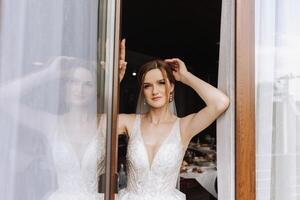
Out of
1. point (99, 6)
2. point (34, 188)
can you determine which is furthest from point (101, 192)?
point (99, 6)

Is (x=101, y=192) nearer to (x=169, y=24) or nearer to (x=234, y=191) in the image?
(x=234, y=191)

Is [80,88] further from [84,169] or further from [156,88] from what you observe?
[156,88]

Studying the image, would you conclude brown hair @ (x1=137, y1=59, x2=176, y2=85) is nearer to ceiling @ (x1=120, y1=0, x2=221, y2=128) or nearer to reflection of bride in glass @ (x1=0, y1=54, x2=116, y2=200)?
reflection of bride in glass @ (x1=0, y1=54, x2=116, y2=200)

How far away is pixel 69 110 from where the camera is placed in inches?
49.6

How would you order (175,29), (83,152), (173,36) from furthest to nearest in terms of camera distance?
(173,36), (175,29), (83,152)

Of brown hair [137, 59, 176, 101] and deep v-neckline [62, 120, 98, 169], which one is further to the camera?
brown hair [137, 59, 176, 101]

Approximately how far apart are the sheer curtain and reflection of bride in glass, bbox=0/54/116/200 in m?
0.68

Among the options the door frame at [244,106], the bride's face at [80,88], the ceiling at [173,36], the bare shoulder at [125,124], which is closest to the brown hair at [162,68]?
the bare shoulder at [125,124]

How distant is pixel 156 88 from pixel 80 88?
0.51m

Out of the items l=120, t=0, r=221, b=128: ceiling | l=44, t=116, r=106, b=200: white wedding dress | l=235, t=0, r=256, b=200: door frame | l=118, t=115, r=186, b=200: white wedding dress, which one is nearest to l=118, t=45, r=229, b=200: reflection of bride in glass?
l=118, t=115, r=186, b=200: white wedding dress

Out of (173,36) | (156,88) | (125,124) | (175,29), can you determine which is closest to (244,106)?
(156,88)

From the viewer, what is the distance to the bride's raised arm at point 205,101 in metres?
1.53

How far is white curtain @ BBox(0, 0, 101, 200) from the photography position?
1.13 metres

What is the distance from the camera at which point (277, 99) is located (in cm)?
156
